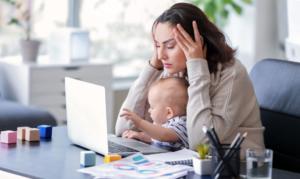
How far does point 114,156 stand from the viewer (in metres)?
1.16

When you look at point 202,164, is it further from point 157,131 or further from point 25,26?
point 25,26

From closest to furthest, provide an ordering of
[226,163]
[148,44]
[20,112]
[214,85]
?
[226,163]
[214,85]
[20,112]
[148,44]

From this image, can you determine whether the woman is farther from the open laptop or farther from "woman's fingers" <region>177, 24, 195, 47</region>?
the open laptop

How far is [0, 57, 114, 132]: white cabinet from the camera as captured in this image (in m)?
3.27

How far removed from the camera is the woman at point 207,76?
1.35 metres

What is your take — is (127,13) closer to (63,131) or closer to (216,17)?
(216,17)

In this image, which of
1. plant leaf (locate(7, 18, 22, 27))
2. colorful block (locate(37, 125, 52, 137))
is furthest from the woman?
plant leaf (locate(7, 18, 22, 27))

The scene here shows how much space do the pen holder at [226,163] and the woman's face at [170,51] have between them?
0.53 m

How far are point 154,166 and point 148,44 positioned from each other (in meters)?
3.50

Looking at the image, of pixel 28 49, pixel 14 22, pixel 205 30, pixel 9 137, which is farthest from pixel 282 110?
pixel 14 22

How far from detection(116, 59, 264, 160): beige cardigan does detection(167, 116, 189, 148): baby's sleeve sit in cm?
6

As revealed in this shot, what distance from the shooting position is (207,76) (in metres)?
1.38

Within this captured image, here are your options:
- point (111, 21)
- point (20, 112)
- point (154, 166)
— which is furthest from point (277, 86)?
point (111, 21)

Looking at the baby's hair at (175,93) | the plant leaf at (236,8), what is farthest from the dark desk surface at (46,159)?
the plant leaf at (236,8)
